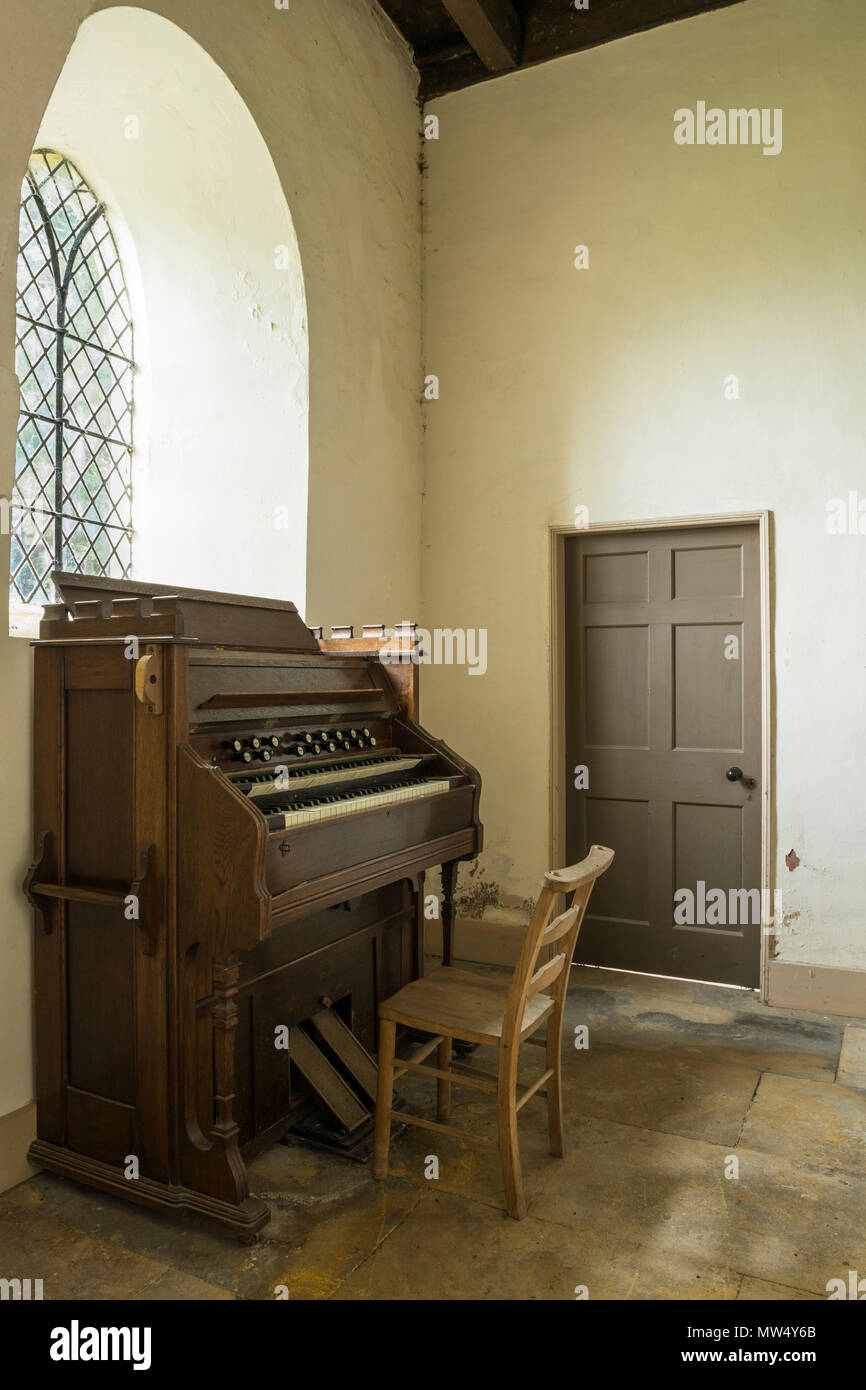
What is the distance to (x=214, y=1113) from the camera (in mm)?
2314

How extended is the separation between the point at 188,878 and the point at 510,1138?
3.48ft

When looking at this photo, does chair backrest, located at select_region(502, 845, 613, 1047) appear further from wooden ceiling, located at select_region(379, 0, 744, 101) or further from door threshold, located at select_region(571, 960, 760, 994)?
wooden ceiling, located at select_region(379, 0, 744, 101)

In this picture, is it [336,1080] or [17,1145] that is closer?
[17,1145]

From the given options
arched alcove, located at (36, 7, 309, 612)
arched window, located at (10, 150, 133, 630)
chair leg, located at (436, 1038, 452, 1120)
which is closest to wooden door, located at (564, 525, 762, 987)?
arched alcove, located at (36, 7, 309, 612)

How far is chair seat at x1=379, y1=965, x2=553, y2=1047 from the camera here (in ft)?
7.86

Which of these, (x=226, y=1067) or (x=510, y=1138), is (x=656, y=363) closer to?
(x=510, y=1138)

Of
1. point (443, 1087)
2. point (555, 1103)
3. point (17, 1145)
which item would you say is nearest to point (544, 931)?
point (555, 1103)

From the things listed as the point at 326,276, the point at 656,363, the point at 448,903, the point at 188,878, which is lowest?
the point at 448,903

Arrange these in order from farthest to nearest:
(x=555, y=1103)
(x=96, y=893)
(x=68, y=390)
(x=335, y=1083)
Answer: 1. (x=68, y=390)
2. (x=335, y=1083)
3. (x=555, y=1103)
4. (x=96, y=893)

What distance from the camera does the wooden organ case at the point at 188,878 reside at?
2258mm

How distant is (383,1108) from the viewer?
254cm

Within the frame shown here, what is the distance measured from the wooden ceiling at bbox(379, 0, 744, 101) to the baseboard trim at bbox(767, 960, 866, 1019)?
174 inches
